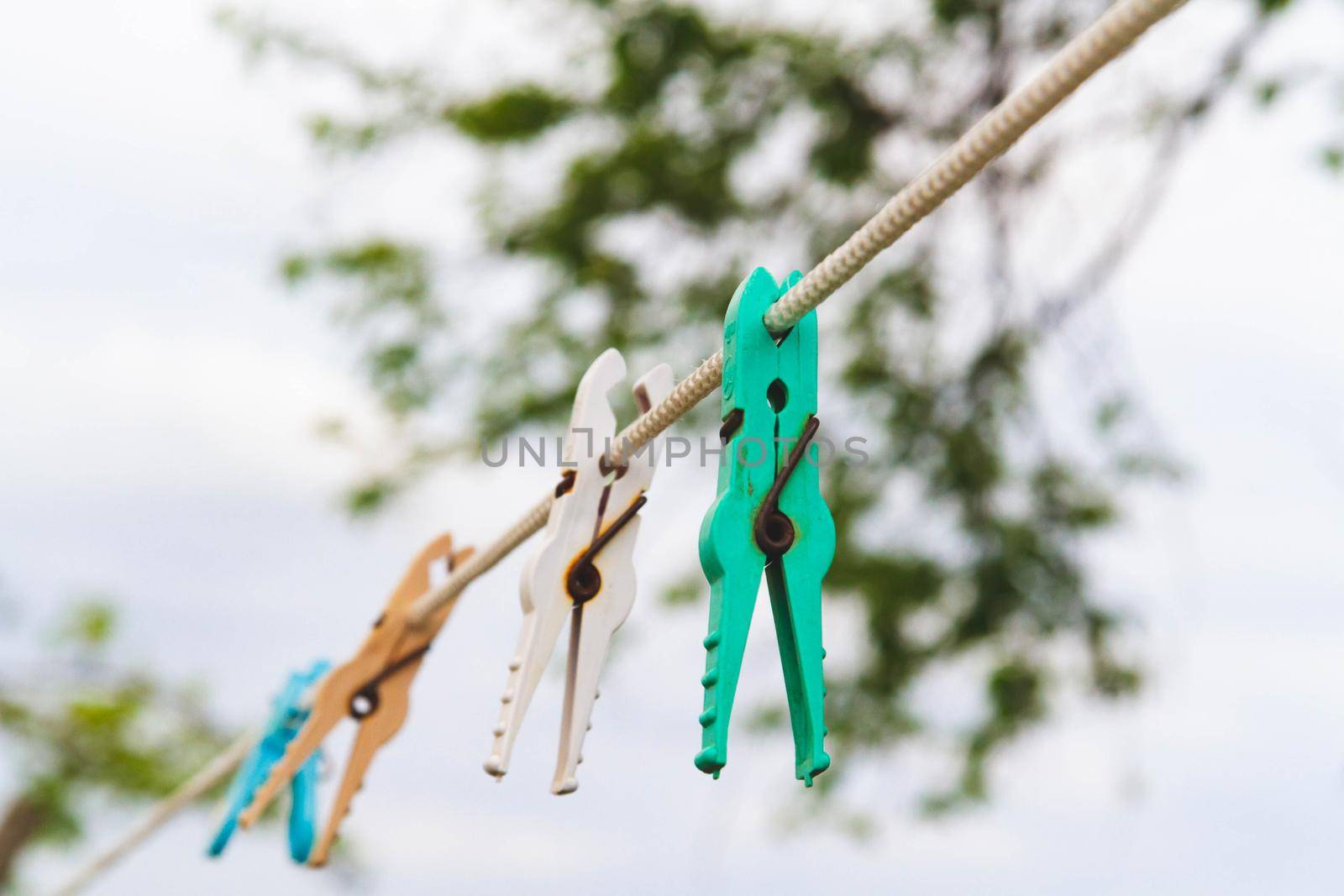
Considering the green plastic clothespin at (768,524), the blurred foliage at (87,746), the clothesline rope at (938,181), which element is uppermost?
the blurred foliage at (87,746)

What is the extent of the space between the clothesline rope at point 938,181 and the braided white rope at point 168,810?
924 mm

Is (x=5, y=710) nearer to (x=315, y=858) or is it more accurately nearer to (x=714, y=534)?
(x=315, y=858)

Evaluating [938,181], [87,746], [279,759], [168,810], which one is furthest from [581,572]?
[87,746]

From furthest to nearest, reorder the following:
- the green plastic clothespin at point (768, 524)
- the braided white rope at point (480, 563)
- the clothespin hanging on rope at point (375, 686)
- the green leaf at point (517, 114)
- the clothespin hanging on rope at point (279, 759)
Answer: the green leaf at point (517, 114) → the clothespin hanging on rope at point (279, 759) → the clothespin hanging on rope at point (375, 686) → the braided white rope at point (480, 563) → the green plastic clothespin at point (768, 524)

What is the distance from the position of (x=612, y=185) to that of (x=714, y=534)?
243cm

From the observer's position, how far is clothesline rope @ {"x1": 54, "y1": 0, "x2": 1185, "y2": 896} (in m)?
0.69

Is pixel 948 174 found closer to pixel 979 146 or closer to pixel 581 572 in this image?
pixel 979 146

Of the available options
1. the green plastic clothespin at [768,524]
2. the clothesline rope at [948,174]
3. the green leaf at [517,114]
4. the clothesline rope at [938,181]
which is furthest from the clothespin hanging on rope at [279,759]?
the green leaf at [517,114]

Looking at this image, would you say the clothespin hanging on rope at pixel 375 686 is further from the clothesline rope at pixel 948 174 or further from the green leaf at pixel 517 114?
the green leaf at pixel 517 114

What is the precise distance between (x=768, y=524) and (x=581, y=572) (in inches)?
9.0

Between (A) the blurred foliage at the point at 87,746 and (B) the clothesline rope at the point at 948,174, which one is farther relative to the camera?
(A) the blurred foliage at the point at 87,746

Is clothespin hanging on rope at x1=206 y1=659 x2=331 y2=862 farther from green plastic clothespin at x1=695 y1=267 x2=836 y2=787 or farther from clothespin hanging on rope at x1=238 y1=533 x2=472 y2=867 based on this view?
green plastic clothespin at x1=695 y1=267 x2=836 y2=787

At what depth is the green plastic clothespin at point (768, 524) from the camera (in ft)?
2.77

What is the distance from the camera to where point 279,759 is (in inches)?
67.7
